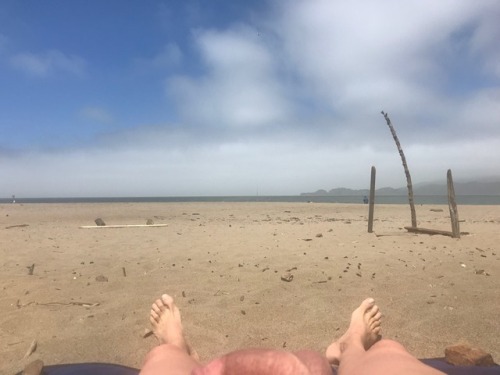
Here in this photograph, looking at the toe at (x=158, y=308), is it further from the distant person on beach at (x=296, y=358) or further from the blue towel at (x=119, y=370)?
the blue towel at (x=119, y=370)

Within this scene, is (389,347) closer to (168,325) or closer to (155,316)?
→ (168,325)

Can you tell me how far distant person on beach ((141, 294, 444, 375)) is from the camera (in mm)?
1278

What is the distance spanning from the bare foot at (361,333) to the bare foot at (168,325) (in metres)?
0.85

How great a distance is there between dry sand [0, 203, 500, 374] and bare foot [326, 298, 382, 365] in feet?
1.70

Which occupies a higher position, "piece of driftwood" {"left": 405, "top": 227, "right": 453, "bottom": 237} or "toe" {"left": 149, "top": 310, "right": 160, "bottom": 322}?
"piece of driftwood" {"left": 405, "top": 227, "right": 453, "bottom": 237}

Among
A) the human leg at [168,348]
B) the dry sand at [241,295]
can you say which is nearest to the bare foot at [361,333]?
the dry sand at [241,295]

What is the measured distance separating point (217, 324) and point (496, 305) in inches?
108

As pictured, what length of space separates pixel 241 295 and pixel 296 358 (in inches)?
121

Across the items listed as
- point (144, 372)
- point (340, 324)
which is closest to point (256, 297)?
point (340, 324)

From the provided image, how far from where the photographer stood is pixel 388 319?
141 inches

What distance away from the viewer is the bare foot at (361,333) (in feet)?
7.80

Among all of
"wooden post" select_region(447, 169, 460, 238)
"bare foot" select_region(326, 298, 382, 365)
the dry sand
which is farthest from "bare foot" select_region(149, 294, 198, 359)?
"wooden post" select_region(447, 169, 460, 238)

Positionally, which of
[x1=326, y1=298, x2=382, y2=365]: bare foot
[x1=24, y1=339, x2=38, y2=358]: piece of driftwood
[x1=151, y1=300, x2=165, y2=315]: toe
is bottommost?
[x1=24, y1=339, x2=38, y2=358]: piece of driftwood

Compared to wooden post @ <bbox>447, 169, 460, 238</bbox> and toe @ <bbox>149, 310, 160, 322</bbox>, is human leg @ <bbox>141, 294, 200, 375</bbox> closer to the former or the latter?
toe @ <bbox>149, 310, 160, 322</bbox>
